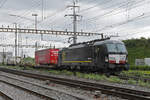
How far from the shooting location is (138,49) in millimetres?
45406

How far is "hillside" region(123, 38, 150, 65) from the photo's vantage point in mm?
43438

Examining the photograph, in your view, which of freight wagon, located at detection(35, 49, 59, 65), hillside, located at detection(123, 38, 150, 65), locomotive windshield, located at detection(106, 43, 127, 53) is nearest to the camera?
locomotive windshield, located at detection(106, 43, 127, 53)

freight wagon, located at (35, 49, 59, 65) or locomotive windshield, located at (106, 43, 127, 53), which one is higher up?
locomotive windshield, located at (106, 43, 127, 53)

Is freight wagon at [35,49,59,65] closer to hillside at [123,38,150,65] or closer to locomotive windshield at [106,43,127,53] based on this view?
hillside at [123,38,150,65]

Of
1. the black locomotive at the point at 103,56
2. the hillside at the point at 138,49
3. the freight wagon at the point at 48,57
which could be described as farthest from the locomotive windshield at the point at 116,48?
the hillside at the point at 138,49

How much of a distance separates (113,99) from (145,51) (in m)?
34.7

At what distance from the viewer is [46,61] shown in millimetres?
38312

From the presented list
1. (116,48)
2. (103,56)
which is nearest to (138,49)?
(116,48)

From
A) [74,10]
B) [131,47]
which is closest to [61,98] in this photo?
[74,10]

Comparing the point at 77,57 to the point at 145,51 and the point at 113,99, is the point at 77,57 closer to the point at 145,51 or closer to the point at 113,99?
the point at 113,99

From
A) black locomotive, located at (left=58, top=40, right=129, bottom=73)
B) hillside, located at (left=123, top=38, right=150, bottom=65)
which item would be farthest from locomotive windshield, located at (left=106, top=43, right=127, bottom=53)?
hillside, located at (left=123, top=38, right=150, bottom=65)

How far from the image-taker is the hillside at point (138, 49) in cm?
4344

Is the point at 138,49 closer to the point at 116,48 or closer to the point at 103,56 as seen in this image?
the point at 116,48

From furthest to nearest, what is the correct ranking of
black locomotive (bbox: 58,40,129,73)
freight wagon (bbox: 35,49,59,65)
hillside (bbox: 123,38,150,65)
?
hillside (bbox: 123,38,150,65) < freight wagon (bbox: 35,49,59,65) < black locomotive (bbox: 58,40,129,73)
